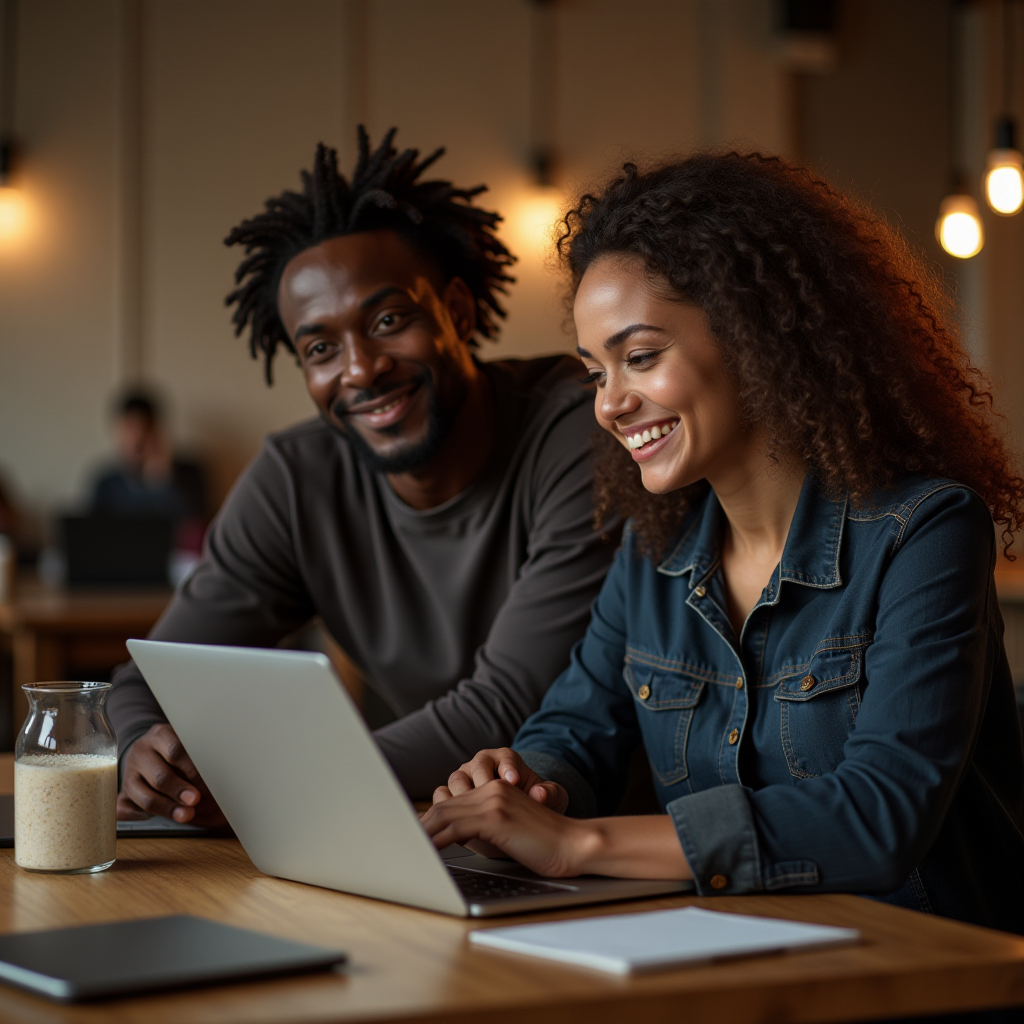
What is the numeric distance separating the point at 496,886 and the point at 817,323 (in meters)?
0.61

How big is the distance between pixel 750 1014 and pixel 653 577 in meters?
Result: 0.69

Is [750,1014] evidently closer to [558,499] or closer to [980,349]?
[558,499]

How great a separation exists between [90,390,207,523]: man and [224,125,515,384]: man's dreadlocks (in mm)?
3911

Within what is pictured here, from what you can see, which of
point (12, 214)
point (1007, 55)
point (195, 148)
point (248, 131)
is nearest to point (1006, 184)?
point (1007, 55)

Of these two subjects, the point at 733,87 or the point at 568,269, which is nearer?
the point at 568,269

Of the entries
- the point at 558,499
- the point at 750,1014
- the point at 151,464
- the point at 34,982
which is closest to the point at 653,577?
the point at 558,499

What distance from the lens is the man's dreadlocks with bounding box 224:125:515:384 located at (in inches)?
70.9

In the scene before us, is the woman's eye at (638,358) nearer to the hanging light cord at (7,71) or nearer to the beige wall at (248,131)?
the beige wall at (248,131)

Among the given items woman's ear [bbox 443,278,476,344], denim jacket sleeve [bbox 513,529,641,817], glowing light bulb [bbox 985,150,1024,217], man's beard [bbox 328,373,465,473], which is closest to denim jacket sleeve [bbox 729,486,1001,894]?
denim jacket sleeve [bbox 513,529,641,817]

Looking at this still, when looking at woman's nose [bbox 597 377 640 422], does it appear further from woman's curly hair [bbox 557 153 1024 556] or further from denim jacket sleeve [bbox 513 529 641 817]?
denim jacket sleeve [bbox 513 529 641 817]

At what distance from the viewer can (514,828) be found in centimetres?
106

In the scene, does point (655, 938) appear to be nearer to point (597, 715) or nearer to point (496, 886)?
point (496, 886)

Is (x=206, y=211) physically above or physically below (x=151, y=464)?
above

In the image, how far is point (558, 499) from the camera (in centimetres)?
175
